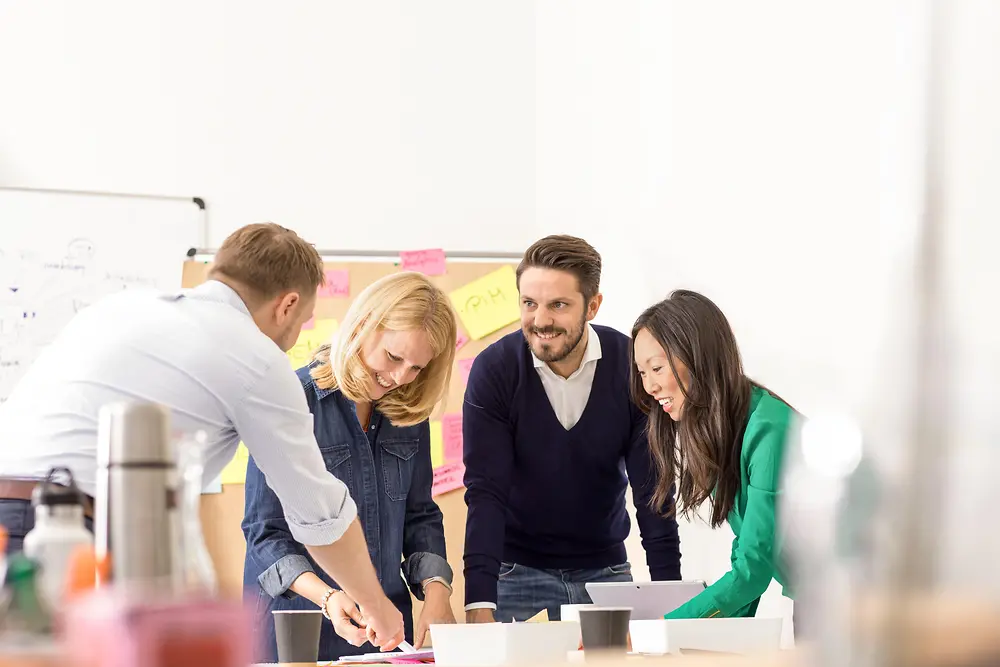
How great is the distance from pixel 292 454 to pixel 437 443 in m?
1.65

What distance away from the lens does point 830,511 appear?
0.44 metres

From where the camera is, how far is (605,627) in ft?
3.74

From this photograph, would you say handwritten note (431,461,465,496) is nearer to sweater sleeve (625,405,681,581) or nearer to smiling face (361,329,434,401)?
sweater sleeve (625,405,681,581)

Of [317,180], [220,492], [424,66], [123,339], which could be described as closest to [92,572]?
[123,339]

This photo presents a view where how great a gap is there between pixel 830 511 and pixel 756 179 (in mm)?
1699

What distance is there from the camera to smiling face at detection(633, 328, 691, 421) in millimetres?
1782

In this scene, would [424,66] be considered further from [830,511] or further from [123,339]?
[830,511]

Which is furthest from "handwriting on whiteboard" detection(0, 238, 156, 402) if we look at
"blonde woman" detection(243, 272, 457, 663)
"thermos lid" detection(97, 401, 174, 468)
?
"thermos lid" detection(97, 401, 174, 468)

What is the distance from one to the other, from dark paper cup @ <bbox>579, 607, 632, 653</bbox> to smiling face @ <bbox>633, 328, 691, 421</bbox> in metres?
0.67

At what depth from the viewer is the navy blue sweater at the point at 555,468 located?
2.18 meters

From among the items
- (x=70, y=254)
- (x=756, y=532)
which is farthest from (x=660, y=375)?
(x=70, y=254)

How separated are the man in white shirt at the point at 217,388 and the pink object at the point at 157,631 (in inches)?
33.0

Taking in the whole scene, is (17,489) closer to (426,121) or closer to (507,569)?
(507,569)

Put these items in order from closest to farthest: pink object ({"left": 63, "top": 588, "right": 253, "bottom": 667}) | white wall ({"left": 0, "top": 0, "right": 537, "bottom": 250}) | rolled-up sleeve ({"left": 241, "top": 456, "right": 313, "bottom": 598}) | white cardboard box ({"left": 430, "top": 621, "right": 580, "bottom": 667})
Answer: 1. pink object ({"left": 63, "top": 588, "right": 253, "bottom": 667})
2. white cardboard box ({"left": 430, "top": 621, "right": 580, "bottom": 667})
3. rolled-up sleeve ({"left": 241, "top": 456, "right": 313, "bottom": 598})
4. white wall ({"left": 0, "top": 0, "right": 537, "bottom": 250})
